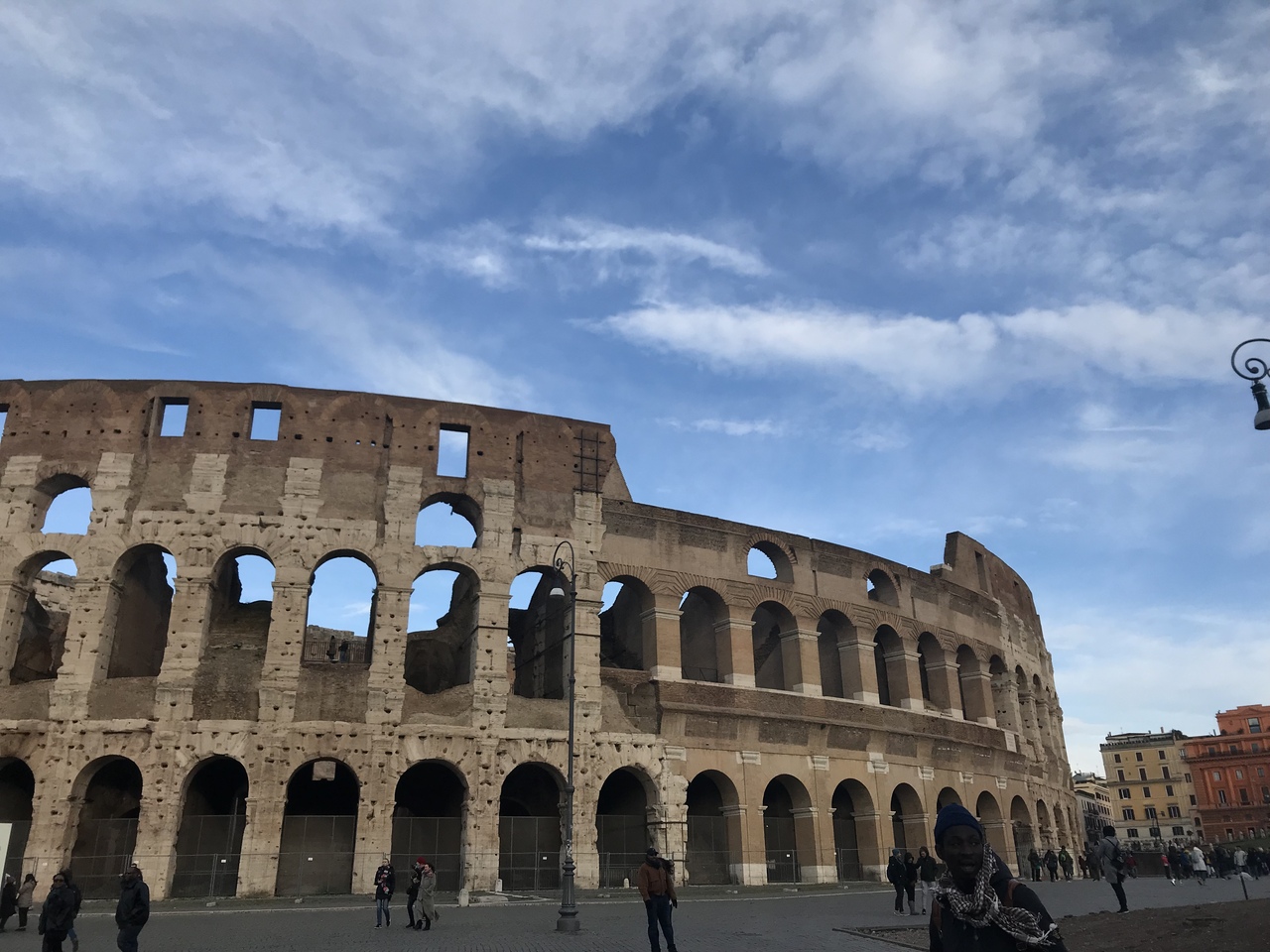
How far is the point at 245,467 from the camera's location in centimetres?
2373

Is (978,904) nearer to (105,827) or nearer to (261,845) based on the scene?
(261,845)

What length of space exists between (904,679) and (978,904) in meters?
28.0

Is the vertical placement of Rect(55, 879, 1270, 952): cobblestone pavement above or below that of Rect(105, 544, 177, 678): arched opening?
below

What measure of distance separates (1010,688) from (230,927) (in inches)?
1126

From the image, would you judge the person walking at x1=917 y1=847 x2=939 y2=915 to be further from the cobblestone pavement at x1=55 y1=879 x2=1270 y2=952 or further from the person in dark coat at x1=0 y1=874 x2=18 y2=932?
the person in dark coat at x1=0 y1=874 x2=18 y2=932

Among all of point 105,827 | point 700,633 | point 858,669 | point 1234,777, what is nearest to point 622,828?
point 700,633

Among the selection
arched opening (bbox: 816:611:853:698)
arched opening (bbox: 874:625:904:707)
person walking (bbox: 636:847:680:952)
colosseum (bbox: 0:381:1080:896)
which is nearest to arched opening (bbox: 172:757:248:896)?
colosseum (bbox: 0:381:1080:896)

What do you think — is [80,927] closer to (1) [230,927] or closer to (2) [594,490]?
(1) [230,927]

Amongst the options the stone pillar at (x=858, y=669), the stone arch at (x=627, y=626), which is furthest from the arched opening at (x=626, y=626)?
the stone pillar at (x=858, y=669)

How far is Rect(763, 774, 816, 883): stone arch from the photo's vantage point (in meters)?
25.9

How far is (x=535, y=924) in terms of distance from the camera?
1514 cm

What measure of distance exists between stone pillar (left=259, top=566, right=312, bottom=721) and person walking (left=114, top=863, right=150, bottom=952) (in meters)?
12.3

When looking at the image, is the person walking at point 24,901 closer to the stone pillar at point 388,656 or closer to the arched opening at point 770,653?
the stone pillar at point 388,656

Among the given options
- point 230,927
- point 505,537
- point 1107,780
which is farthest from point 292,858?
point 1107,780
